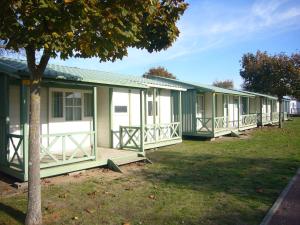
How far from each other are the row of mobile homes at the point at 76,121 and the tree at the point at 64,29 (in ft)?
4.43

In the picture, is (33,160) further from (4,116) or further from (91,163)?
(91,163)

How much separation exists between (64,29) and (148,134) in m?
11.1

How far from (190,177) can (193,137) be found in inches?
427

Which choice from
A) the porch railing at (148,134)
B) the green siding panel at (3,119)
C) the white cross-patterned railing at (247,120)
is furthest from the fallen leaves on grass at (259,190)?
the white cross-patterned railing at (247,120)

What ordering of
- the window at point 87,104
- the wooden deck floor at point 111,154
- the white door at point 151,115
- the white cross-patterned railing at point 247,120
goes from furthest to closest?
the white cross-patterned railing at point 247,120 → the white door at point 151,115 → the window at point 87,104 → the wooden deck floor at point 111,154

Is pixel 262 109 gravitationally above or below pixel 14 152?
above

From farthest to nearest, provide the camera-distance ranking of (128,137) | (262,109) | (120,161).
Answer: (262,109)
(128,137)
(120,161)

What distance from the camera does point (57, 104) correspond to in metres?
11.4

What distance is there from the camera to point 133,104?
15023 mm

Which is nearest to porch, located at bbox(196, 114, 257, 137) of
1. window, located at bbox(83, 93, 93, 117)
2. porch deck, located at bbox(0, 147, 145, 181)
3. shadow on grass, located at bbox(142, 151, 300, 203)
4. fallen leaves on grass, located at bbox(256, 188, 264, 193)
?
shadow on grass, located at bbox(142, 151, 300, 203)

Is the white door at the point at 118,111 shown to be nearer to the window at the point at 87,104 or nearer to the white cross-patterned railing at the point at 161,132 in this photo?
the white cross-patterned railing at the point at 161,132

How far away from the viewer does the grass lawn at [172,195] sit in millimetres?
6438

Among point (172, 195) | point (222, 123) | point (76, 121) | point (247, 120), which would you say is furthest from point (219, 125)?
point (172, 195)

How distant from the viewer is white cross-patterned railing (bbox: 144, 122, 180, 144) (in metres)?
15.4
